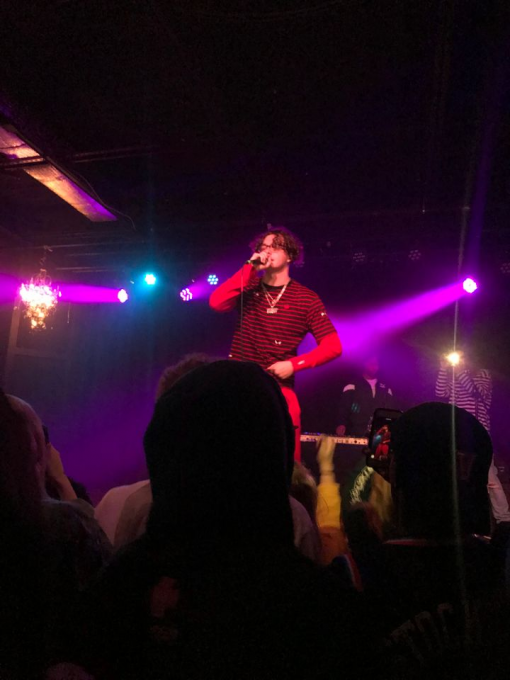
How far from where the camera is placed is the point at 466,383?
18.3 ft

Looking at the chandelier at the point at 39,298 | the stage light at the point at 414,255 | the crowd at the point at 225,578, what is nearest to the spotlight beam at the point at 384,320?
the stage light at the point at 414,255

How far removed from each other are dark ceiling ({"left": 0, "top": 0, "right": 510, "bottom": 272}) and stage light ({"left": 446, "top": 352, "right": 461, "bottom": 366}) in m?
1.62

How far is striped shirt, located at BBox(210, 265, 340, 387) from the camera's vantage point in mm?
3297

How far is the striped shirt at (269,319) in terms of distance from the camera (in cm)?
330

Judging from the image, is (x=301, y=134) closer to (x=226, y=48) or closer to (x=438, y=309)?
(x=226, y=48)

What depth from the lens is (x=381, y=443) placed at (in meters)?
1.66

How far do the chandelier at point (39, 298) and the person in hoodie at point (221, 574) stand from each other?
6.36 meters

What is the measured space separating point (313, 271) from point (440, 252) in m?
1.56

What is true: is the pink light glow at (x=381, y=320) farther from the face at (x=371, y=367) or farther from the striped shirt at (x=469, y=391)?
the striped shirt at (x=469, y=391)

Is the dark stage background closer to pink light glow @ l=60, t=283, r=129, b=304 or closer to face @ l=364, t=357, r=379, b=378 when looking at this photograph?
pink light glow @ l=60, t=283, r=129, b=304

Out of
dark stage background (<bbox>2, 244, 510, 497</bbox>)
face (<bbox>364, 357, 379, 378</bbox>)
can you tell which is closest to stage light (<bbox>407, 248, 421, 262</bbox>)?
dark stage background (<bbox>2, 244, 510, 497</bbox>)

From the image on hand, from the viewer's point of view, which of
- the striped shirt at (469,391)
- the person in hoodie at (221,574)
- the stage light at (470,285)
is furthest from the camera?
the stage light at (470,285)

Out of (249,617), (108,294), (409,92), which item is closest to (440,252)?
(409,92)

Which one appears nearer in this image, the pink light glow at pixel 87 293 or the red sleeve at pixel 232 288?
the red sleeve at pixel 232 288
